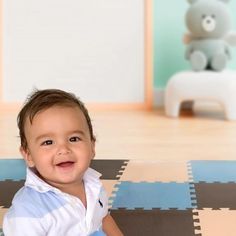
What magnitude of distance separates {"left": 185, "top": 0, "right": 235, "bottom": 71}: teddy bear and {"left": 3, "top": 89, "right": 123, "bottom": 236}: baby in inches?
87.3

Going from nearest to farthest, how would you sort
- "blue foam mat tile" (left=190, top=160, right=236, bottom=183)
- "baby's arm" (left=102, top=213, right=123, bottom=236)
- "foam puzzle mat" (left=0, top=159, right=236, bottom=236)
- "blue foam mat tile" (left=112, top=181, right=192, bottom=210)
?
"baby's arm" (left=102, top=213, right=123, bottom=236) → "foam puzzle mat" (left=0, top=159, right=236, bottom=236) → "blue foam mat tile" (left=112, top=181, right=192, bottom=210) → "blue foam mat tile" (left=190, top=160, right=236, bottom=183)

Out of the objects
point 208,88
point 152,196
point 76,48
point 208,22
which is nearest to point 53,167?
point 152,196

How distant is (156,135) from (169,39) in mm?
1173

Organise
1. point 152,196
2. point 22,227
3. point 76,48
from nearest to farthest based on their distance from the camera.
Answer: point 22,227, point 152,196, point 76,48

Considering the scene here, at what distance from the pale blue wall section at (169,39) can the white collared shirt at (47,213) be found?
2583 mm

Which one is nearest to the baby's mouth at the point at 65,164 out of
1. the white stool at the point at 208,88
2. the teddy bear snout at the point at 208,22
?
the white stool at the point at 208,88

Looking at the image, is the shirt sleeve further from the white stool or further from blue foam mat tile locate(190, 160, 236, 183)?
the white stool

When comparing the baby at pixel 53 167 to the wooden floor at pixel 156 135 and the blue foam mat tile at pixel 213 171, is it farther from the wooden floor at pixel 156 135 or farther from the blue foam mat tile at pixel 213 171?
the wooden floor at pixel 156 135

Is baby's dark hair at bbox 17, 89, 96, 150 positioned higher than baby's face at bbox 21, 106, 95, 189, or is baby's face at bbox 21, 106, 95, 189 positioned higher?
baby's dark hair at bbox 17, 89, 96, 150

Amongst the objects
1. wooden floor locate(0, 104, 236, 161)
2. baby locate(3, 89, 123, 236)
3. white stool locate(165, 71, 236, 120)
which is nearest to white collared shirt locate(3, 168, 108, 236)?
baby locate(3, 89, 123, 236)

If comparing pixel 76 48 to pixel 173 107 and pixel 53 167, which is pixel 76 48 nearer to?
pixel 173 107

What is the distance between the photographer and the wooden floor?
6.59ft

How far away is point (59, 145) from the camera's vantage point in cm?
86

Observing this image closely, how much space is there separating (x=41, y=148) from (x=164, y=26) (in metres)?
2.67
